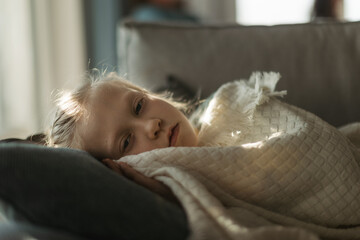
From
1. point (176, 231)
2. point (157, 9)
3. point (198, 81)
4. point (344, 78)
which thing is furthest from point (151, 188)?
point (157, 9)

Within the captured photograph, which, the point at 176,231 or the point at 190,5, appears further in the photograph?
the point at 190,5

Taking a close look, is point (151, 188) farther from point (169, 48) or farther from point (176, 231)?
point (169, 48)

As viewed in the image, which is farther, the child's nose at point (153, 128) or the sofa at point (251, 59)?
the sofa at point (251, 59)

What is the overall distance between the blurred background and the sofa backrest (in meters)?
0.55

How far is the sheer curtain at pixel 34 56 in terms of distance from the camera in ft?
7.64

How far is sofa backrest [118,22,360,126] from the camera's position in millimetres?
1304

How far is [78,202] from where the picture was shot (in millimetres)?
600

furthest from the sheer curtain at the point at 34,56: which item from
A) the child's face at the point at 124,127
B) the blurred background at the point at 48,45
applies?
the child's face at the point at 124,127

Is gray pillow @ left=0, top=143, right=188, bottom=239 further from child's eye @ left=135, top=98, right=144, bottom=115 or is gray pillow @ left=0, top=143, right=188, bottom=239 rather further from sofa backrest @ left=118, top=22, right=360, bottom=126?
sofa backrest @ left=118, top=22, right=360, bottom=126

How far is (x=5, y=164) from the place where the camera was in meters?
0.62

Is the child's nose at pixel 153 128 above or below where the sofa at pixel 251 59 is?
below

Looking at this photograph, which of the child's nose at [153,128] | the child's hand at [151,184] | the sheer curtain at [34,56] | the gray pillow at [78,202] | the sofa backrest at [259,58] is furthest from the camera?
the sheer curtain at [34,56]

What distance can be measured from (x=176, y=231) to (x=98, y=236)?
12 cm

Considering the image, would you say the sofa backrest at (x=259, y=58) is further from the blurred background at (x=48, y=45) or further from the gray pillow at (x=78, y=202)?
the gray pillow at (x=78, y=202)
